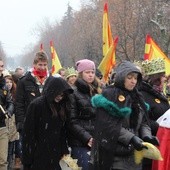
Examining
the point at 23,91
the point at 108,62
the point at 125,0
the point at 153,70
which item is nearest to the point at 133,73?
the point at 153,70

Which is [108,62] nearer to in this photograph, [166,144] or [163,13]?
[166,144]

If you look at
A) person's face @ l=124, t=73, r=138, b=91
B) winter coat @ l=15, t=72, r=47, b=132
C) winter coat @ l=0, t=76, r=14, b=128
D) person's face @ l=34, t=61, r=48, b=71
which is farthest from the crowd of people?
winter coat @ l=0, t=76, r=14, b=128

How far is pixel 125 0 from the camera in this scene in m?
29.1

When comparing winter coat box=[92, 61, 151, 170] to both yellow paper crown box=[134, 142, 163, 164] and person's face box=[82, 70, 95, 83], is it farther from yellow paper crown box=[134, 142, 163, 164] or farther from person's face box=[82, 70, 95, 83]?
person's face box=[82, 70, 95, 83]

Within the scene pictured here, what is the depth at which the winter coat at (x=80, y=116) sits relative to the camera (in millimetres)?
5375

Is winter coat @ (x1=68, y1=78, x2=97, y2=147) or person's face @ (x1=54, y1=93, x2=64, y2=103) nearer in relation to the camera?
person's face @ (x1=54, y1=93, x2=64, y2=103)

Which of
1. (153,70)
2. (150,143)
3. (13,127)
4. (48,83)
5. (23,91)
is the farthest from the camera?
(13,127)

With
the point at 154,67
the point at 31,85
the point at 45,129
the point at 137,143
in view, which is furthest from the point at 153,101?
the point at 31,85

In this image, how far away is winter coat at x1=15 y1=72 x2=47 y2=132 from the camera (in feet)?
22.7

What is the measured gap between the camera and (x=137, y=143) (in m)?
4.41

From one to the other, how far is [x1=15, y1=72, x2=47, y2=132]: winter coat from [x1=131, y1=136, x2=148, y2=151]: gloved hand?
2.74m

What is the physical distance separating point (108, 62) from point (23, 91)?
3.23 m

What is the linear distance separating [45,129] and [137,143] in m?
1.23

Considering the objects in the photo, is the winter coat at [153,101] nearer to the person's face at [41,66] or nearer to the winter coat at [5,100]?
the person's face at [41,66]
